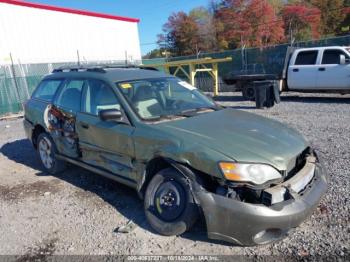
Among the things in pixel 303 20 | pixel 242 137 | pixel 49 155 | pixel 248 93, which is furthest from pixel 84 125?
pixel 303 20

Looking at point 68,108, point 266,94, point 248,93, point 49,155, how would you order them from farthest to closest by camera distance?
1. point 248,93
2. point 266,94
3. point 49,155
4. point 68,108

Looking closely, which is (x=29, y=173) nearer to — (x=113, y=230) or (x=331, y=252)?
(x=113, y=230)

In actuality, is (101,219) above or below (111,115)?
below

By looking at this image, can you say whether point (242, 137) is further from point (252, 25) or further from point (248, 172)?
point (252, 25)

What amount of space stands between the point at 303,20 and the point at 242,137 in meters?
43.4

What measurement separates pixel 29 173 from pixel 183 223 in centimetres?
381

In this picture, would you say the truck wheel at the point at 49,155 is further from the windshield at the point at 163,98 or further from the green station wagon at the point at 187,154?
the windshield at the point at 163,98

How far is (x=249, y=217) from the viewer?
2.68 metres

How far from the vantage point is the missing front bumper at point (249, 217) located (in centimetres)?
268

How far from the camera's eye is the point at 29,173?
576 cm

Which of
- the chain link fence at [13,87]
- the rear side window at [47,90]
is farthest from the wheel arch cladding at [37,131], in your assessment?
the chain link fence at [13,87]

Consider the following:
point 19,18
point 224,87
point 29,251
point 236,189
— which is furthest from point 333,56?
point 19,18

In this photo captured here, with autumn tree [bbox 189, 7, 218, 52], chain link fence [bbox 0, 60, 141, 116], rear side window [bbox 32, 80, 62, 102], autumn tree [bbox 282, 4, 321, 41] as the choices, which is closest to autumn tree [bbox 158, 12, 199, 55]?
autumn tree [bbox 189, 7, 218, 52]

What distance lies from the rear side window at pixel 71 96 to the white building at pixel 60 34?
15.4 metres
